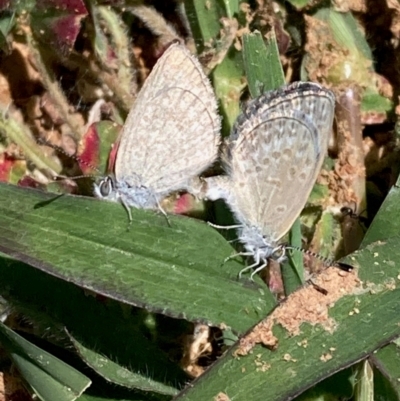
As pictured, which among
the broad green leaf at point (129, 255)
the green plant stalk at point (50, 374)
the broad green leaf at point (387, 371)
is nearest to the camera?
the broad green leaf at point (129, 255)

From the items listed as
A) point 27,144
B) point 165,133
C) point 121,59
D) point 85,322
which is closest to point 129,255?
point 85,322

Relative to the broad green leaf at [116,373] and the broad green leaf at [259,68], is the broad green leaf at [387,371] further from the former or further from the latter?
the broad green leaf at [259,68]

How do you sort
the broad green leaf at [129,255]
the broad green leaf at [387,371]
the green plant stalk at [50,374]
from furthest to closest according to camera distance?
1. the broad green leaf at [387,371]
2. the green plant stalk at [50,374]
3. the broad green leaf at [129,255]

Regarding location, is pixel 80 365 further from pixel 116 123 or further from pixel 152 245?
pixel 116 123

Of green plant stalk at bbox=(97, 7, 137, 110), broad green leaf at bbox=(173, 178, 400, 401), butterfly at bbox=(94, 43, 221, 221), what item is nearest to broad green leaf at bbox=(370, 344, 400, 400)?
broad green leaf at bbox=(173, 178, 400, 401)

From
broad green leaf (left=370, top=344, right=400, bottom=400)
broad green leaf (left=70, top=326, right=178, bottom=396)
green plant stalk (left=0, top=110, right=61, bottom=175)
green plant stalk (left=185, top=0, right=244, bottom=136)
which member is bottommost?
broad green leaf (left=370, top=344, right=400, bottom=400)

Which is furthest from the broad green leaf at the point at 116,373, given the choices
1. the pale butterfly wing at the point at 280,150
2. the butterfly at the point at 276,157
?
the pale butterfly wing at the point at 280,150

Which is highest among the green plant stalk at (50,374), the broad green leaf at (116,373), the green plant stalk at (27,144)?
the green plant stalk at (27,144)

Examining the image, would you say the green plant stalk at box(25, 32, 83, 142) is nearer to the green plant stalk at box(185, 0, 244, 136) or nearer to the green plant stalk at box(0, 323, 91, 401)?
the green plant stalk at box(185, 0, 244, 136)
